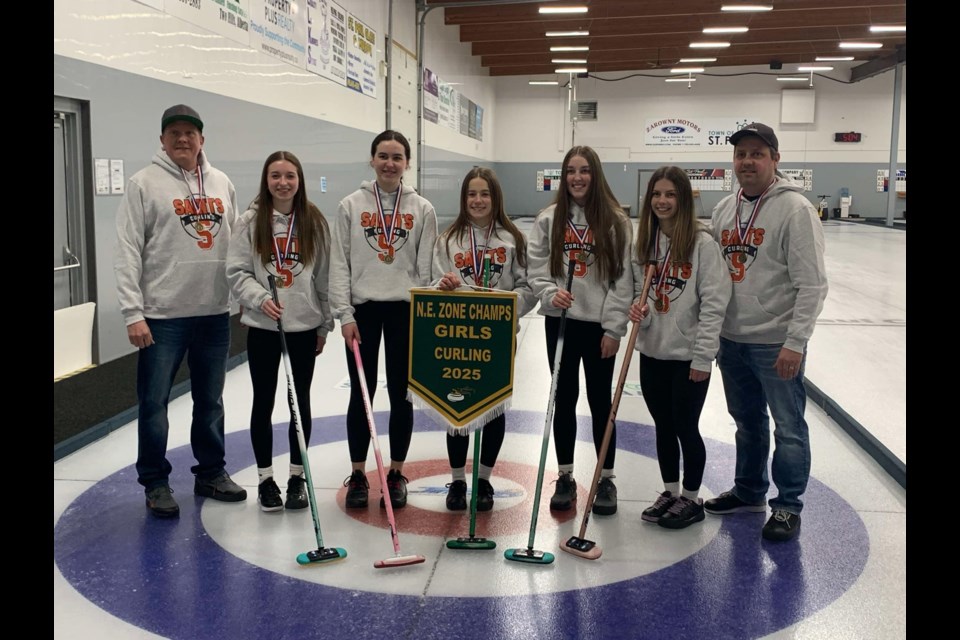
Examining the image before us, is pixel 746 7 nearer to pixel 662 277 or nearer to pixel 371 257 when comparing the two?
pixel 662 277

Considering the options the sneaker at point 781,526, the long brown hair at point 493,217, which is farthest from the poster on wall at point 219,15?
the sneaker at point 781,526

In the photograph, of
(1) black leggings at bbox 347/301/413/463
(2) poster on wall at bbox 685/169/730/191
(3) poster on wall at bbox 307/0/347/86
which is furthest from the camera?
(2) poster on wall at bbox 685/169/730/191

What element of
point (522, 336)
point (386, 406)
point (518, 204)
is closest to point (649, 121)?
point (518, 204)

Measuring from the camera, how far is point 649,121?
81.1ft

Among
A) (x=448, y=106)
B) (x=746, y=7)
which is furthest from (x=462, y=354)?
(x=448, y=106)

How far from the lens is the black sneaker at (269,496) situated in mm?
3414

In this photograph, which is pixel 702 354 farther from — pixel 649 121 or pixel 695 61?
pixel 649 121

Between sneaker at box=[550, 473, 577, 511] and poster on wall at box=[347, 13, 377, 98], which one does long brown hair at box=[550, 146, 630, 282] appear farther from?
poster on wall at box=[347, 13, 377, 98]

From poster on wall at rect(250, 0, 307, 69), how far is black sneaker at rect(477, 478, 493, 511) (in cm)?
520

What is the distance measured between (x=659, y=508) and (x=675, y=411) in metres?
0.44

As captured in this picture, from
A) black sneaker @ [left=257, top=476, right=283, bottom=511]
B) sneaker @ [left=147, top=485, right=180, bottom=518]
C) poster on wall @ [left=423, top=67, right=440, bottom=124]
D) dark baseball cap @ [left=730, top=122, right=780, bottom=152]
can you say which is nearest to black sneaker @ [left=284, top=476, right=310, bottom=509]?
black sneaker @ [left=257, top=476, right=283, bottom=511]

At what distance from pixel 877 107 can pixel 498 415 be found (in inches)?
964

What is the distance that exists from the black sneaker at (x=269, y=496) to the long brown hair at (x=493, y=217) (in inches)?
50.3

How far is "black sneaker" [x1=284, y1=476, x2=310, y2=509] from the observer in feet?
11.3
